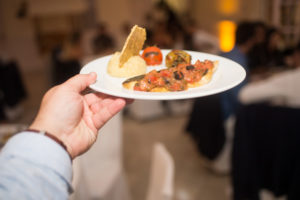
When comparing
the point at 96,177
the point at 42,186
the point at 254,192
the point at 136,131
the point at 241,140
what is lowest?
the point at 136,131

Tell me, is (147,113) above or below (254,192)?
below

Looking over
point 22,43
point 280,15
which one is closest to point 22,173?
point 280,15

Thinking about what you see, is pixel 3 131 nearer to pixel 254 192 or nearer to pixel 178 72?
pixel 178 72

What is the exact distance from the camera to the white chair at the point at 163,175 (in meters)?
0.99

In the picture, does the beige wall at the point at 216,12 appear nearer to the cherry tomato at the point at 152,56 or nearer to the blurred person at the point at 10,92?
the blurred person at the point at 10,92

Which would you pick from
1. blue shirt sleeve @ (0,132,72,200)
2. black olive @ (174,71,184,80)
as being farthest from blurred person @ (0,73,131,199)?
black olive @ (174,71,184,80)

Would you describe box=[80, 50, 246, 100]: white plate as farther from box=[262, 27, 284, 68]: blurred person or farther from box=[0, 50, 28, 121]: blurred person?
box=[0, 50, 28, 121]: blurred person

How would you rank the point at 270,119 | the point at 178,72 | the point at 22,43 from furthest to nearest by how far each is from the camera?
the point at 22,43 → the point at 270,119 → the point at 178,72

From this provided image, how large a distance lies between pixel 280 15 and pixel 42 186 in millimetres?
4080

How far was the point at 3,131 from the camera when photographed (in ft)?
5.52

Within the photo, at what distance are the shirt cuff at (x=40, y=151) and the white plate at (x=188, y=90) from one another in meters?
0.20

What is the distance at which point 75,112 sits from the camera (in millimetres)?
744

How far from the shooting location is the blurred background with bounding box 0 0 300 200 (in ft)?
5.40

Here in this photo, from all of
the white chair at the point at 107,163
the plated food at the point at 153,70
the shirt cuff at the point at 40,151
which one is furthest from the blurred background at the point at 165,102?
the shirt cuff at the point at 40,151
